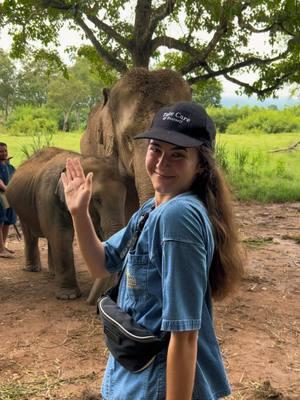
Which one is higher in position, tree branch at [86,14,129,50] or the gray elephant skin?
tree branch at [86,14,129,50]

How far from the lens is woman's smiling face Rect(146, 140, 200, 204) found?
186 centimetres

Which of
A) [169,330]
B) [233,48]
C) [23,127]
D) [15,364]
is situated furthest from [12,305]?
[23,127]

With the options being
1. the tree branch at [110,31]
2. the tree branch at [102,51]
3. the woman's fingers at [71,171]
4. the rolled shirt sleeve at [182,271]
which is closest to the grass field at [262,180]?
the tree branch at [102,51]

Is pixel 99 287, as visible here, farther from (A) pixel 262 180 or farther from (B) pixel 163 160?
(A) pixel 262 180

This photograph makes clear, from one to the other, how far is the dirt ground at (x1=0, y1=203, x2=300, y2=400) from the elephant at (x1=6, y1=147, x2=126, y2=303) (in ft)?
1.05

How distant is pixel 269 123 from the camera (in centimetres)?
4466

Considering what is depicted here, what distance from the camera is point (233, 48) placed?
10.4 m

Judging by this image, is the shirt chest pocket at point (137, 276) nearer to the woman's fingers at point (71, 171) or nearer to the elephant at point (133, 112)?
the woman's fingers at point (71, 171)

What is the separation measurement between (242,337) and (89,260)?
288cm

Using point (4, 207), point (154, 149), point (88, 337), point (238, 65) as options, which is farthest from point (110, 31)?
point (154, 149)

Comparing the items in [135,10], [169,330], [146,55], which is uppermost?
[135,10]

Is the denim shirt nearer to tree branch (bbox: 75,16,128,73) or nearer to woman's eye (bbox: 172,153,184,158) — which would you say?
woman's eye (bbox: 172,153,184,158)

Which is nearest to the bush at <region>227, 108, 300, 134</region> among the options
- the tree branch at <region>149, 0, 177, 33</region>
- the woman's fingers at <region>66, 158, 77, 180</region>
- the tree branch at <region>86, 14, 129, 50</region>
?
the tree branch at <region>86, 14, 129, 50</region>

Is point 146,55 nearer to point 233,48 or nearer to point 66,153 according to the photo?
point 233,48
